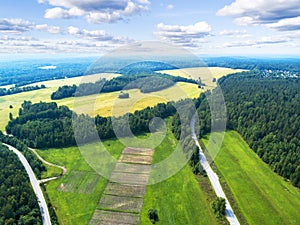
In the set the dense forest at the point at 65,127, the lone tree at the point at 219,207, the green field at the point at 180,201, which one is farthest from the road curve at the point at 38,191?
the lone tree at the point at 219,207

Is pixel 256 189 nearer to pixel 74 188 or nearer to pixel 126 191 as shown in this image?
pixel 126 191

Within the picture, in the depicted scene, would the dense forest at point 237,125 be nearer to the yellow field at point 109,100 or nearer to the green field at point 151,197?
the yellow field at point 109,100

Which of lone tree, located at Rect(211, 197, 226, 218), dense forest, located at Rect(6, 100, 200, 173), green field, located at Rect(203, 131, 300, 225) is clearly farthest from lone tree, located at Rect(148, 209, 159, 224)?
dense forest, located at Rect(6, 100, 200, 173)

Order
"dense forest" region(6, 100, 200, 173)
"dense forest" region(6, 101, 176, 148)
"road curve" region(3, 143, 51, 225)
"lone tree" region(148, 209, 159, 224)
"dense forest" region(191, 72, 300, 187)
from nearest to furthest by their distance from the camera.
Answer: "road curve" region(3, 143, 51, 225)
"lone tree" region(148, 209, 159, 224)
"dense forest" region(191, 72, 300, 187)
"dense forest" region(6, 100, 200, 173)
"dense forest" region(6, 101, 176, 148)

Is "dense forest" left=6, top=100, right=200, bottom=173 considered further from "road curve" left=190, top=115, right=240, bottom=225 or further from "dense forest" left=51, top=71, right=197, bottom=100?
"dense forest" left=51, top=71, right=197, bottom=100

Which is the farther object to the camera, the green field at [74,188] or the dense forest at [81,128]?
the dense forest at [81,128]

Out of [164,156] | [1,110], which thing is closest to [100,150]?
[164,156]
